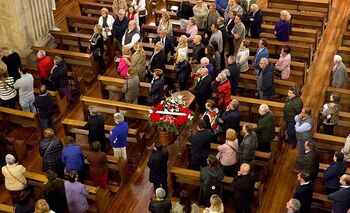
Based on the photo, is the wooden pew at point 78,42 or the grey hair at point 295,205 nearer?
the grey hair at point 295,205

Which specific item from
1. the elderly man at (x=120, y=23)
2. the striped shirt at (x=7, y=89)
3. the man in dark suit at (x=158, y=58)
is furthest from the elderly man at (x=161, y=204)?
the elderly man at (x=120, y=23)

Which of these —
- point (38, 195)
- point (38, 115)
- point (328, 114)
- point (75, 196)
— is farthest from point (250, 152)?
point (38, 115)

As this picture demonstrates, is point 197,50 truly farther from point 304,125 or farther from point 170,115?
point 304,125

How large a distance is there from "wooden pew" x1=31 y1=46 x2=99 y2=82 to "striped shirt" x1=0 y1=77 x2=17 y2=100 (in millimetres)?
1697

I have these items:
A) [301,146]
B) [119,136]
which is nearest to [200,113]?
[119,136]

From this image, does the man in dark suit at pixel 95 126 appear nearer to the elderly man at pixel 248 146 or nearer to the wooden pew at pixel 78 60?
the elderly man at pixel 248 146

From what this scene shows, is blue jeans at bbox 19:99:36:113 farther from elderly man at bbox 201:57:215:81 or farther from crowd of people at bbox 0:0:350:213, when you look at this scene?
elderly man at bbox 201:57:215:81

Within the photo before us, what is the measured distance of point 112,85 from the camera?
1232cm

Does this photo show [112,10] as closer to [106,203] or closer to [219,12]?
[219,12]

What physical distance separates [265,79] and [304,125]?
1.82 meters

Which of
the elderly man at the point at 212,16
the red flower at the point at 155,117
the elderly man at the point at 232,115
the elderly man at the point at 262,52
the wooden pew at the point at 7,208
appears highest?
the elderly man at the point at 212,16

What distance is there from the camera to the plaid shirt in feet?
30.9

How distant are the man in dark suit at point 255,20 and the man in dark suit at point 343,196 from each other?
565 centimetres

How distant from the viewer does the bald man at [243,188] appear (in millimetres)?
8719
